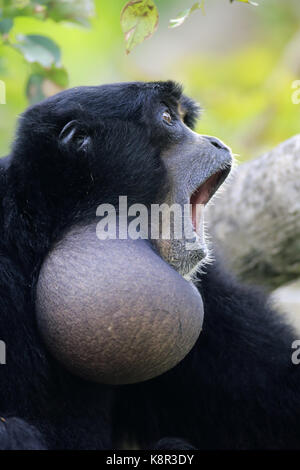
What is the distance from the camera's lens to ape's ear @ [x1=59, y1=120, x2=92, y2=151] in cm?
378

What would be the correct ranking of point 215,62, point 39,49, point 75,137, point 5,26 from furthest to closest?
point 215,62 < point 39,49 < point 5,26 < point 75,137

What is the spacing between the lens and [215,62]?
15430 millimetres

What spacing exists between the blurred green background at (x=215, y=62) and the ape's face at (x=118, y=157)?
17.2 feet

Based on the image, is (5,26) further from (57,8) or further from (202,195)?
(202,195)

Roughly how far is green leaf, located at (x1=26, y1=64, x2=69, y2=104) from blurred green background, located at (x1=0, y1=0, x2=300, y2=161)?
3.39 m

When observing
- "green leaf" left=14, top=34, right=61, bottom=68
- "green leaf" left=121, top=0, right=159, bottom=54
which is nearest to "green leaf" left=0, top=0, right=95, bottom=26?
"green leaf" left=14, top=34, right=61, bottom=68

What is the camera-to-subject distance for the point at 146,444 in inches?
189

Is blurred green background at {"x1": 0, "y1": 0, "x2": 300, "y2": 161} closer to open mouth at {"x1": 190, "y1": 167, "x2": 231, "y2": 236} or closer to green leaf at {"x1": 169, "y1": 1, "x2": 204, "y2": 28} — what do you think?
open mouth at {"x1": 190, "y1": 167, "x2": 231, "y2": 236}

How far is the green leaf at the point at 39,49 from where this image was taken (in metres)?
4.95

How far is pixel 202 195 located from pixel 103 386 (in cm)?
134

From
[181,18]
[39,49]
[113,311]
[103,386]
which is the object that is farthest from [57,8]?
[103,386]

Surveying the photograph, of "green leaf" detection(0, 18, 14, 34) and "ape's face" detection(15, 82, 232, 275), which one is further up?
"green leaf" detection(0, 18, 14, 34)

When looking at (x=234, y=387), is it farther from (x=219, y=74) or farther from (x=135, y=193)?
(x=219, y=74)

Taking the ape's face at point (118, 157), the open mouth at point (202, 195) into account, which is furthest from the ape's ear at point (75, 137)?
the open mouth at point (202, 195)
